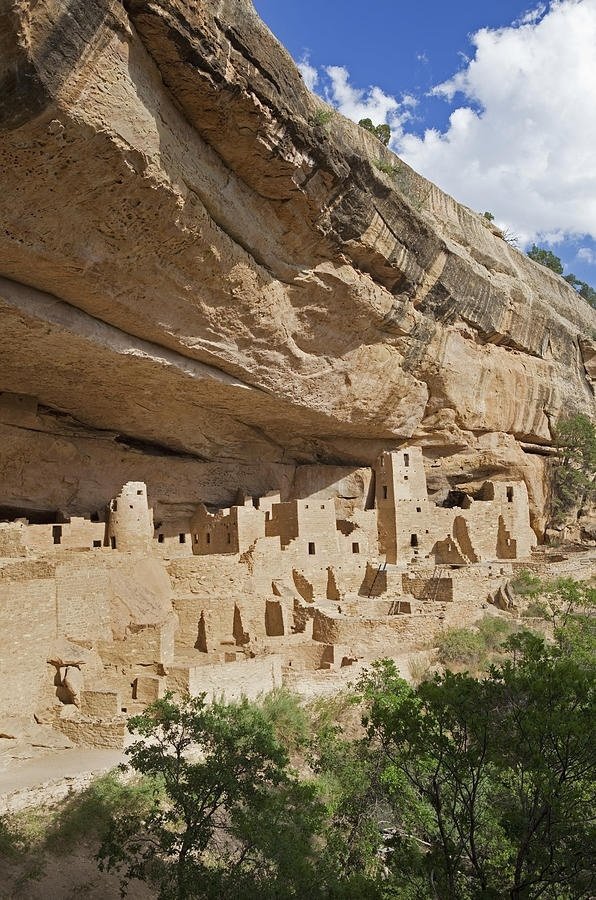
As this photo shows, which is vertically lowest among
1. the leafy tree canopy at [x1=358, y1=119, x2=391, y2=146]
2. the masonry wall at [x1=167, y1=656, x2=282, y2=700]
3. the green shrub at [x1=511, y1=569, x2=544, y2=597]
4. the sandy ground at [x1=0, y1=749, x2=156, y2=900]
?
the sandy ground at [x1=0, y1=749, x2=156, y2=900]

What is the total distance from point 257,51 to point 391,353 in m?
10.7

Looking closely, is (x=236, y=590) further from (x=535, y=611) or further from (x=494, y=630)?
(x=535, y=611)

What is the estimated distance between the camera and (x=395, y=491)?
2344 centimetres

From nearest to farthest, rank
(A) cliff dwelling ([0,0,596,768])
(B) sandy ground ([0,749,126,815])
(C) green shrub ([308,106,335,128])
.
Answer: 1. (B) sandy ground ([0,749,126,815])
2. (A) cliff dwelling ([0,0,596,768])
3. (C) green shrub ([308,106,335,128])

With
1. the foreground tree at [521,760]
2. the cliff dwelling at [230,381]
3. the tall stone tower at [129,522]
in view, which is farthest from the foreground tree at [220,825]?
the tall stone tower at [129,522]

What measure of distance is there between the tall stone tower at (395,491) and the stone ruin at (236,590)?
0.05 metres

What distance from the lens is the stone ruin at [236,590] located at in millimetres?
13617

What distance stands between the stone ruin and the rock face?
1.84m

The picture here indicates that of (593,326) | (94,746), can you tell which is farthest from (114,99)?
(593,326)

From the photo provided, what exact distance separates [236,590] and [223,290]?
728 centimetres

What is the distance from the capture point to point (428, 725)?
7848mm

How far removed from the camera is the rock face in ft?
37.0

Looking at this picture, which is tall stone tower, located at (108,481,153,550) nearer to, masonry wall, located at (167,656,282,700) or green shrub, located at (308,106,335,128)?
masonry wall, located at (167,656,282,700)

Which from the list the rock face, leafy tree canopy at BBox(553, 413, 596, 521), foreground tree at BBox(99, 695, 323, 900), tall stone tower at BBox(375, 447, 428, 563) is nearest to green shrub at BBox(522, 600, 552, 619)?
tall stone tower at BBox(375, 447, 428, 563)
